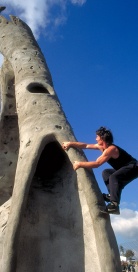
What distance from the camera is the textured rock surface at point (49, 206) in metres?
4.84

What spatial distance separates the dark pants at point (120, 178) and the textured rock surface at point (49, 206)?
39 cm

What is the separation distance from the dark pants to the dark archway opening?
5.61 ft

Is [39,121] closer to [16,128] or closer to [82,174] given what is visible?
[82,174]

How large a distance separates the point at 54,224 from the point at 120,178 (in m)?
1.57

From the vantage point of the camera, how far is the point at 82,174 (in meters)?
5.17

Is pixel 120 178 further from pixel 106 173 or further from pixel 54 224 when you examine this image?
pixel 54 224

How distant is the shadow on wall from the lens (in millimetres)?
5156

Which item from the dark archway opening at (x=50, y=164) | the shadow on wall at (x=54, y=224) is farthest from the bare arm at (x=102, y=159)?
the dark archway opening at (x=50, y=164)

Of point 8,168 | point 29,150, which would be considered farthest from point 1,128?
point 29,150

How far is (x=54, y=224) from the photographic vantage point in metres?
5.62

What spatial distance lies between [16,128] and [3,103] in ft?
3.01

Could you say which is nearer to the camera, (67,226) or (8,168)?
(67,226)

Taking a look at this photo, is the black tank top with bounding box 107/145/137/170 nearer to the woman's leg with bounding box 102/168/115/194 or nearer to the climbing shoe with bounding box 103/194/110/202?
the woman's leg with bounding box 102/168/115/194

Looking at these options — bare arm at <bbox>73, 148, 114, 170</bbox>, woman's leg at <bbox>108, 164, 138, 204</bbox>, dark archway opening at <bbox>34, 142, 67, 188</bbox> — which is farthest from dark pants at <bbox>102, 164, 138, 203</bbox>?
dark archway opening at <bbox>34, 142, 67, 188</bbox>
